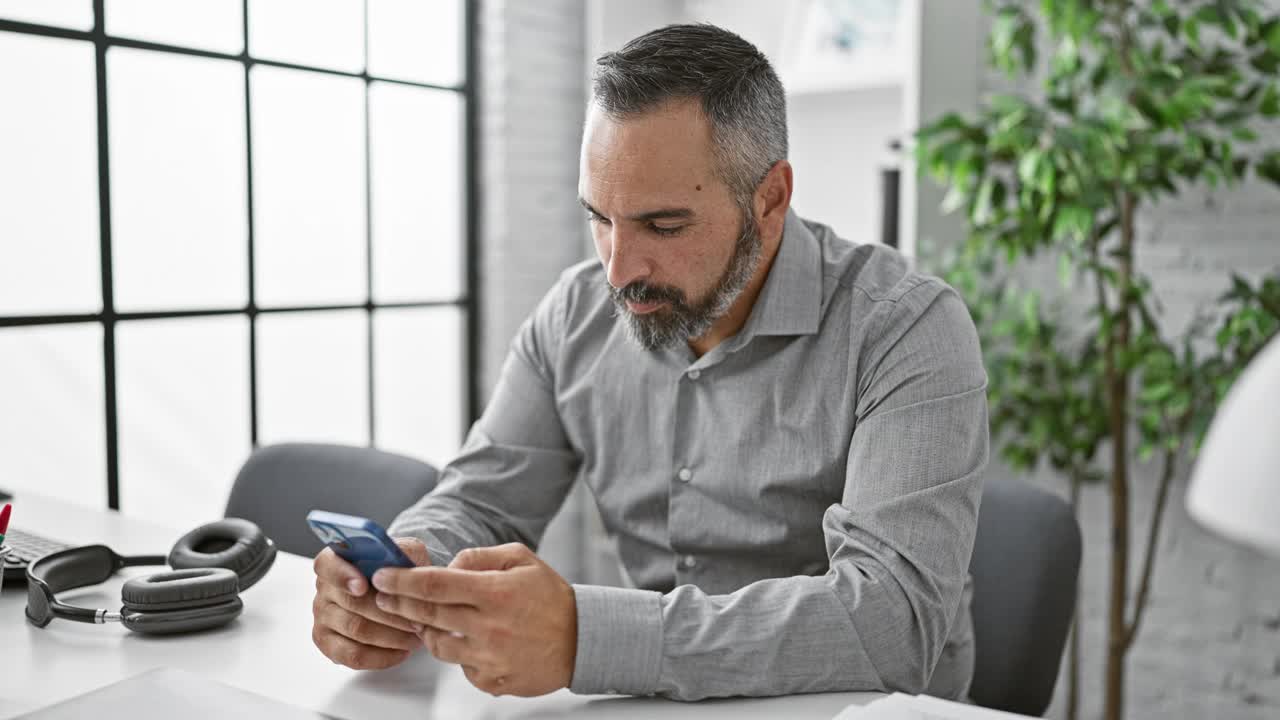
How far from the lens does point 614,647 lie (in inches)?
37.6

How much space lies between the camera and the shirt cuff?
95 cm

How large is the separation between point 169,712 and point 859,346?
845 mm

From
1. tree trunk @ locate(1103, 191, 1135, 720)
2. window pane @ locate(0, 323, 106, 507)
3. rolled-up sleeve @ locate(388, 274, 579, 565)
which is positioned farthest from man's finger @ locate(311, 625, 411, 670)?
tree trunk @ locate(1103, 191, 1135, 720)

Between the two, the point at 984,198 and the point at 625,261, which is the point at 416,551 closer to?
the point at 625,261

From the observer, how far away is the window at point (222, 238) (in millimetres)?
2080

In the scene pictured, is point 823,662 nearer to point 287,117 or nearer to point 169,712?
point 169,712

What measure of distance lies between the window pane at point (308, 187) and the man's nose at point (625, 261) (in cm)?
148

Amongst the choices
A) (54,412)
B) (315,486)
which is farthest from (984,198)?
(54,412)

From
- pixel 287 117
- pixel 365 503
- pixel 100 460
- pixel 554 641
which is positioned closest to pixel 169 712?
pixel 554 641

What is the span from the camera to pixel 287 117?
2553 mm

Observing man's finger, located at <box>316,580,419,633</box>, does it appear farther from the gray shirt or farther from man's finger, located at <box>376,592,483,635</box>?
the gray shirt

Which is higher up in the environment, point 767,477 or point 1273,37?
point 1273,37

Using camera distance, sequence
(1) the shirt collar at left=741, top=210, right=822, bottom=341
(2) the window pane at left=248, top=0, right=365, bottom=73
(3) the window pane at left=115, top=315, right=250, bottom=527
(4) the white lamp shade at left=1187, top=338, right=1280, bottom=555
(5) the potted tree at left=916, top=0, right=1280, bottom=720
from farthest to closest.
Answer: (2) the window pane at left=248, top=0, right=365, bottom=73
(3) the window pane at left=115, top=315, right=250, bottom=527
(5) the potted tree at left=916, top=0, right=1280, bottom=720
(1) the shirt collar at left=741, top=210, right=822, bottom=341
(4) the white lamp shade at left=1187, top=338, right=1280, bottom=555

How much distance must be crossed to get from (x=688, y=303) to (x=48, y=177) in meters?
1.44
